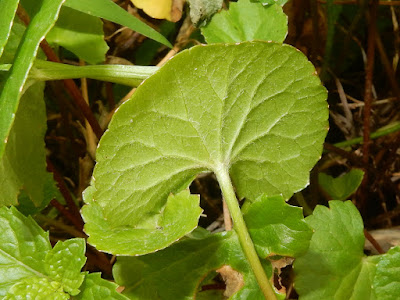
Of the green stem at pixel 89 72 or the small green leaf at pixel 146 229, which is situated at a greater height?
the green stem at pixel 89 72

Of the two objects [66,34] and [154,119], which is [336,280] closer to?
[154,119]

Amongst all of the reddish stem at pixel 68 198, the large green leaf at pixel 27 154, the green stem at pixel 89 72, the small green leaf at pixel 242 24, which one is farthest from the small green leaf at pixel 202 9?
the reddish stem at pixel 68 198

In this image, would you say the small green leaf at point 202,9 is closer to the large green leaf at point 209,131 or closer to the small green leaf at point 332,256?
the large green leaf at point 209,131

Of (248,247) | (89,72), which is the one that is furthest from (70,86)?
(248,247)

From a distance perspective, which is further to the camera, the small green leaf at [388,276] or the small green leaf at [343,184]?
the small green leaf at [343,184]

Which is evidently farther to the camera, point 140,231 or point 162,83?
point 140,231

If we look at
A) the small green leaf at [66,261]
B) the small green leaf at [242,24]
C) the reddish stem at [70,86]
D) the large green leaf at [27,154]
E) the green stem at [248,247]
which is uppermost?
the small green leaf at [242,24]

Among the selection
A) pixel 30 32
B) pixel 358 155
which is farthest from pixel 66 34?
pixel 358 155

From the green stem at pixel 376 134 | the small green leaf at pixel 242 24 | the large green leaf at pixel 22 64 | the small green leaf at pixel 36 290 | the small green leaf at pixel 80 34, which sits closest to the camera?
the large green leaf at pixel 22 64

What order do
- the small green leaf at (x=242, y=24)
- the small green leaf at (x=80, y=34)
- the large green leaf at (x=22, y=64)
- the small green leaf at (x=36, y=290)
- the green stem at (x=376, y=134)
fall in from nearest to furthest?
the large green leaf at (x=22, y=64), the small green leaf at (x=36, y=290), the small green leaf at (x=242, y=24), the small green leaf at (x=80, y=34), the green stem at (x=376, y=134)
